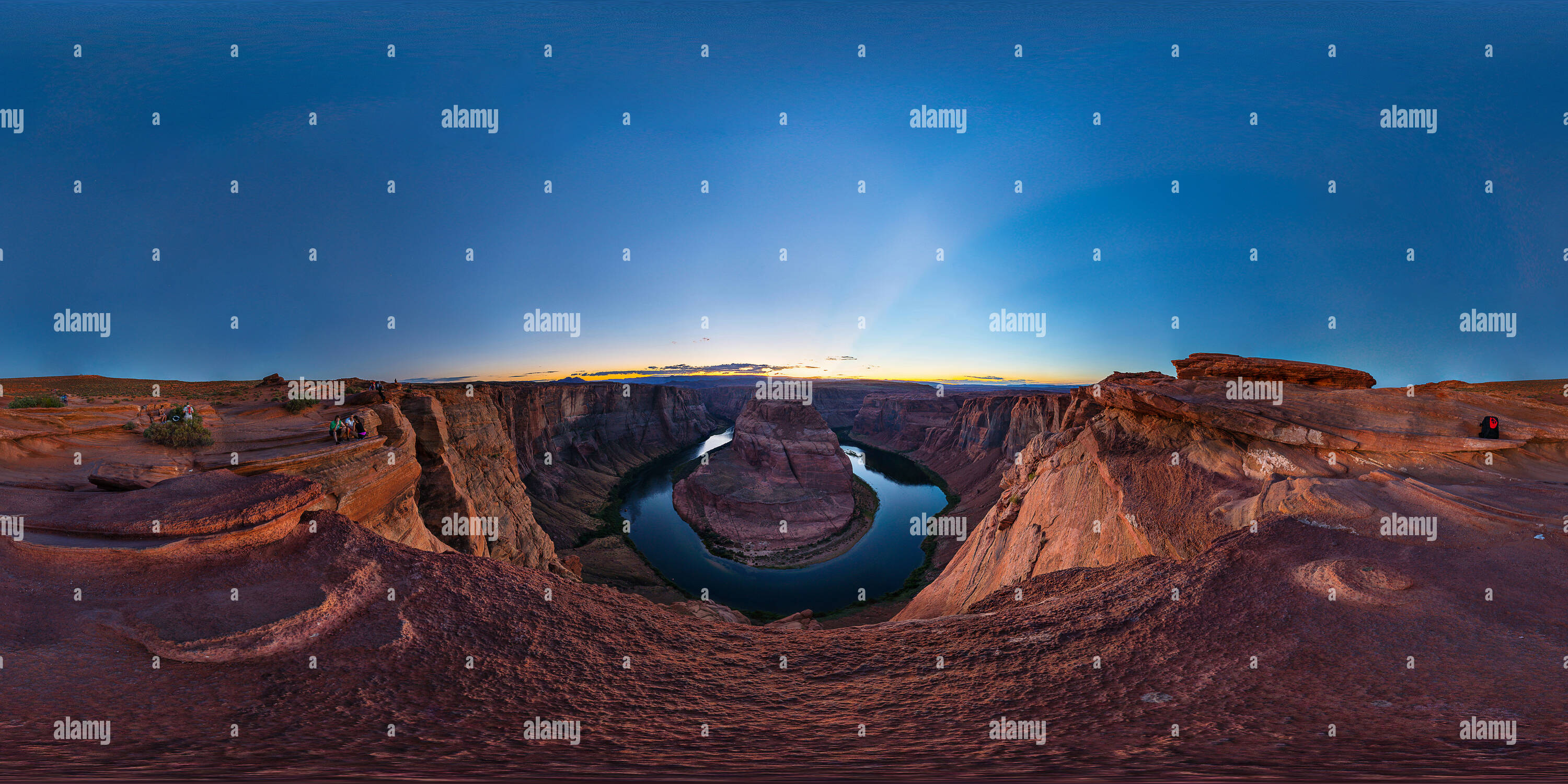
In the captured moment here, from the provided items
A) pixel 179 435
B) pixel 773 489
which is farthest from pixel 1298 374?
pixel 773 489

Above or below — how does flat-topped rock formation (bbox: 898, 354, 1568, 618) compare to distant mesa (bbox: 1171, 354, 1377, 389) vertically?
below

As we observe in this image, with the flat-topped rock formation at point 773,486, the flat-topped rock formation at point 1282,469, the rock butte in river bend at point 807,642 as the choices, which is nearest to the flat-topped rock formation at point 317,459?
the rock butte in river bend at point 807,642

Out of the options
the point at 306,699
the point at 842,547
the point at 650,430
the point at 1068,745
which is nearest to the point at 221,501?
the point at 306,699

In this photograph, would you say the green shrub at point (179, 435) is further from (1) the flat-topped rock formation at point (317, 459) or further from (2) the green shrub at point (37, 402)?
(2) the green shrub at point (37, 402)

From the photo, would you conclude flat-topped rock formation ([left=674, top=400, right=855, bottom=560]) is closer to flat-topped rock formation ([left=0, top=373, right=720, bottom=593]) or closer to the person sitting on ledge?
flat-topped rock formation ([left=0, top=373, right=720, bottom=593])

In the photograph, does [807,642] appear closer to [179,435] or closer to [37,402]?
[179,435]

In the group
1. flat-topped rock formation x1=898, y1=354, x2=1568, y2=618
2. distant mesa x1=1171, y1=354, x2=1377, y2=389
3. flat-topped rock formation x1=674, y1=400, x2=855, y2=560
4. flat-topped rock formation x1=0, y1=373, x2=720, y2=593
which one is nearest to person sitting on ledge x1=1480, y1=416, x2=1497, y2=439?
flat-topped rock formation x1=898, y1=354, x2=1568, y2=618

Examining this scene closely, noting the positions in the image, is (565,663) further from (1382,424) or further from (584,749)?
(1382,424)
